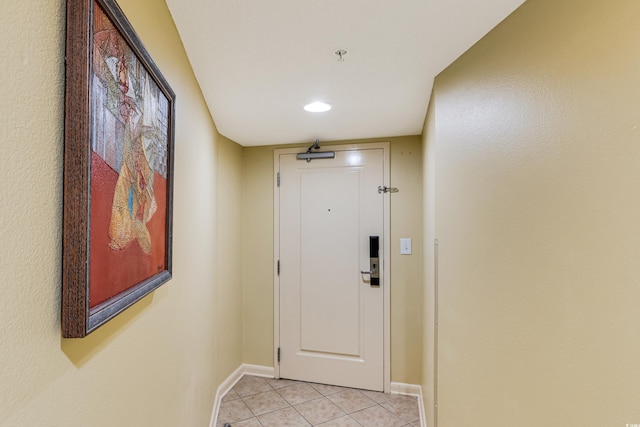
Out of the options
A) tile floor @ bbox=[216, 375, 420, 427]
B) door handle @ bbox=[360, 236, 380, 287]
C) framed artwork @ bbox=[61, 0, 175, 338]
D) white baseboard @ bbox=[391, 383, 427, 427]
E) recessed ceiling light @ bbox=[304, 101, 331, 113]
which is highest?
recessed ceiling light @ bbox=[304, 101, 331, 113]

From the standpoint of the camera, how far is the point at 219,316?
2416mm

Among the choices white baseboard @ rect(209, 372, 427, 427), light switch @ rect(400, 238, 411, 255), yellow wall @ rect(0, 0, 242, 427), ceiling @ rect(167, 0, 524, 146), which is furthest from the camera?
light switch @ rect(400, 238, 411, 255)

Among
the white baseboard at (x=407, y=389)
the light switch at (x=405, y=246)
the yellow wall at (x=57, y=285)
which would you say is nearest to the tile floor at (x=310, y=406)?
the white baseboard at (x=407, y=389)

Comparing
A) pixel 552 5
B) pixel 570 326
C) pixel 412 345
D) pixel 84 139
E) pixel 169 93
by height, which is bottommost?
pixel 412 345

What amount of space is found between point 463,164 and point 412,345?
1814mm

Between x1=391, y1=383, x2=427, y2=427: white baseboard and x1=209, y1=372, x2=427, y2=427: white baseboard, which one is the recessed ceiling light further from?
x1=391, y1=383, x2=427, y2=427: white baseboard

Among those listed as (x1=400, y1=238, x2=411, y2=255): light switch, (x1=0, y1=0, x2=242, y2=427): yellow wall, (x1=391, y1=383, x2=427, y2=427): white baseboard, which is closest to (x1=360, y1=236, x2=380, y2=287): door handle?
(x1=400, y1=238, x2=411, y2=255): light switch

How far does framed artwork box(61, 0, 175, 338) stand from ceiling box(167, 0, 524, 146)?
376 millimetres

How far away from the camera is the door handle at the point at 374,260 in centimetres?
268

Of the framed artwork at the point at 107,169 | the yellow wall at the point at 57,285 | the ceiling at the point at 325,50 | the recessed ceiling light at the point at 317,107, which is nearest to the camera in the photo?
the yellow wall at the point at 57,285

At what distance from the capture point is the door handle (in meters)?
2.68

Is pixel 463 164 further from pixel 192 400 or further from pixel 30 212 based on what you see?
pixel 192 400

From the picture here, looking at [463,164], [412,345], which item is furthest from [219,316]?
[463,164]

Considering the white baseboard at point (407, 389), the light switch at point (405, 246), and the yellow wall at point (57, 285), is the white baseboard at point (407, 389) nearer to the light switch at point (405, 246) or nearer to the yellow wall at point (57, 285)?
the light switch at point (405, 246)
